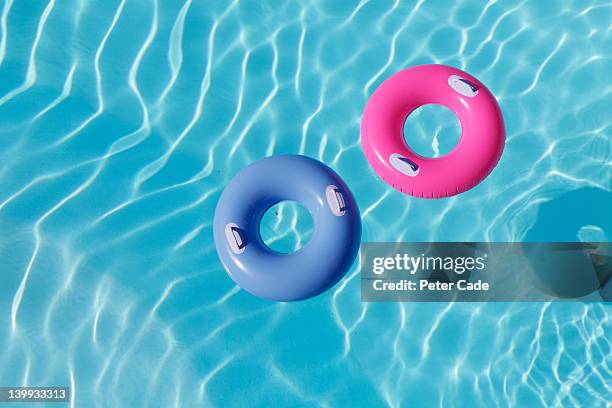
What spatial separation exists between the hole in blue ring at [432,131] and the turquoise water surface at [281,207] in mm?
13

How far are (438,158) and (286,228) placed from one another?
0.96m

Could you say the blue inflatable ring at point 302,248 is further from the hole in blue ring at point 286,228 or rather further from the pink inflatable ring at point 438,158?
the hole in blue ring at point 286,228

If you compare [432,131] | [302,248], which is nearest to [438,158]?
[432,131]

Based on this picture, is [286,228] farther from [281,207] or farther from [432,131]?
[432,131]

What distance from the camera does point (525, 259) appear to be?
356 centimetres

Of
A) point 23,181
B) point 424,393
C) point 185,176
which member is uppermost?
point 185,176

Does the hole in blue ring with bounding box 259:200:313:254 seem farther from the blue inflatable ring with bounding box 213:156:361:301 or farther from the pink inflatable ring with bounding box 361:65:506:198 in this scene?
the pink inflatable ring with bounding box 361:65:506:198

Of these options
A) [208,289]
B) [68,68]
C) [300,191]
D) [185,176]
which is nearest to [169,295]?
[208,289]

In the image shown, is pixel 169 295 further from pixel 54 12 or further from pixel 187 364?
pixel 54 12

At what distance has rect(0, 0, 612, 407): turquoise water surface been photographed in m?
3.48

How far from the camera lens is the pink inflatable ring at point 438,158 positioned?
10.5ft

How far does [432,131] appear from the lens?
12.1 feet

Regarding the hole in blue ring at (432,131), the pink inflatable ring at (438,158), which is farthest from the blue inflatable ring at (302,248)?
the hole in blue ring at (432,131)

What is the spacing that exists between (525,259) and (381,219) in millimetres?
851
